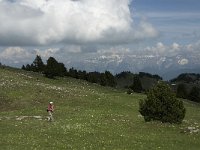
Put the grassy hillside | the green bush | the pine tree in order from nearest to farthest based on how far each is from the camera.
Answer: the grassy hillside → the green bush → the pine tree

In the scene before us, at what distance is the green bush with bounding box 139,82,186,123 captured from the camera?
1887 inches

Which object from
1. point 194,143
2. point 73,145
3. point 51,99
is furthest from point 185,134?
point 51,99

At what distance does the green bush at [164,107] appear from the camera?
47.9m

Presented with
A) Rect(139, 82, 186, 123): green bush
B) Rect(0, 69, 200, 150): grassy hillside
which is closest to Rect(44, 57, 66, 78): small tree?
Rect(0, 69, 200, 150): grassy hillside

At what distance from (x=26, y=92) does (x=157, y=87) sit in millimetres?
31636

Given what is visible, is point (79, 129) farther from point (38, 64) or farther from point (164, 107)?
point (38, 64)

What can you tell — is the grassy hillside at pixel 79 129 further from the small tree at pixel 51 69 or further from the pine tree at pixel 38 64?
the pine tree at pixel 38 64

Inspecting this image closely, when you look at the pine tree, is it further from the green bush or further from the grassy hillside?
the green bush

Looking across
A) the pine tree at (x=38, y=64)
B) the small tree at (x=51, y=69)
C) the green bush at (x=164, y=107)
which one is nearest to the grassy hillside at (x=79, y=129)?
the green bush at (x=164, y=107)

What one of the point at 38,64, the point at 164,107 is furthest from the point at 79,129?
the point at 38,64

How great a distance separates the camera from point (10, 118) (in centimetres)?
5097

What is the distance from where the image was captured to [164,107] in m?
48.0

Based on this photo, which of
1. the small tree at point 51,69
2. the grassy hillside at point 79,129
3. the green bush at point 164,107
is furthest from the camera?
the small tree at point 51,69

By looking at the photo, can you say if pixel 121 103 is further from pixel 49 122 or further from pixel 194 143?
pixel 194 143
